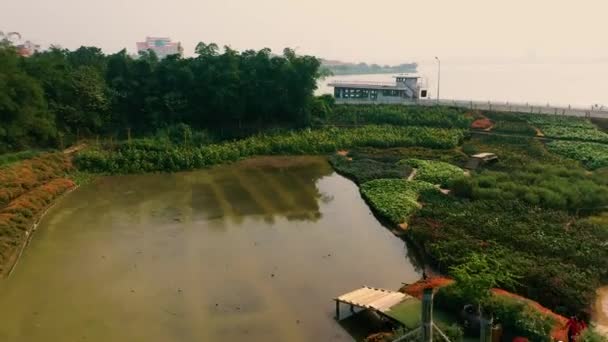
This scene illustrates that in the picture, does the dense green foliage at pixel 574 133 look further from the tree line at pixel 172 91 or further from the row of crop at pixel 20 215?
the row of crop at pixel 20 215

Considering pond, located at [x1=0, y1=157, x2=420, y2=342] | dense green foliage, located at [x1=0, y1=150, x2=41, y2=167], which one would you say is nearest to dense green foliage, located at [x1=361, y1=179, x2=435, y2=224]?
pond, located at [x1=0, y1=157, x2=420, y2=342]

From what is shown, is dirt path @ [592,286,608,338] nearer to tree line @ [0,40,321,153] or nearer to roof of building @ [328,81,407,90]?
tree line @ [0,40,321,153]

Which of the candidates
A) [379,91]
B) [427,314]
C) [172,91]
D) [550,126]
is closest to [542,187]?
[427,314]

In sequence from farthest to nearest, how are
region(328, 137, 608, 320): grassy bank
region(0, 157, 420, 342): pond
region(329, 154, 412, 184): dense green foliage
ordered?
1. region(329, 154, 412, 184): dense green foliage
2. region(328, 137, 608, 320): grassy bank
3. region(0, 157, 420, 342): pond

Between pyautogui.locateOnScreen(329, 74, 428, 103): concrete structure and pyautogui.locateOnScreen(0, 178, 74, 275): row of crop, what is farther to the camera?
pyautogui.locateOnScreen(329, 74, 428, 103): concrete structure

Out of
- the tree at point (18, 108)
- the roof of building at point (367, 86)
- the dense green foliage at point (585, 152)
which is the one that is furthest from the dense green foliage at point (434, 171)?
the tree at point (18, 108)

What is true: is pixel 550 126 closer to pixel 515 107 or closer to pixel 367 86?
pixel 515 107
